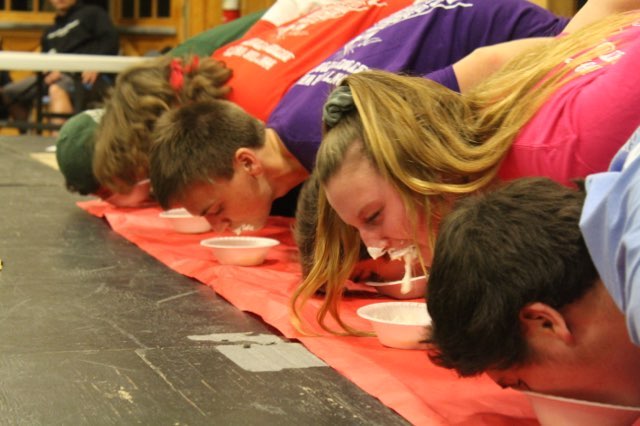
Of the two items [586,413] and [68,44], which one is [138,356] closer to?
[586,413]

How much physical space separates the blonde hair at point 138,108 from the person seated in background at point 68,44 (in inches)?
118

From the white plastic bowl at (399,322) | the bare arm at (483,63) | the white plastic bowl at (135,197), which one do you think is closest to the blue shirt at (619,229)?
the white plastic bowl at (399,322)

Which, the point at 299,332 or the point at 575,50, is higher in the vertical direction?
the point at 575,50

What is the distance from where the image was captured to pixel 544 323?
1.10 metres

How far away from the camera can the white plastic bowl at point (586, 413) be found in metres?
1.09

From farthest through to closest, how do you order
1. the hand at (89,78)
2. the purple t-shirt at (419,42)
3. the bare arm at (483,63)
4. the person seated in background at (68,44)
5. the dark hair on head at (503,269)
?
the person seated in background at (68,44) → the hand at (89,78) → the purple t-shirt at (419,42) → the bare arm at (483,63) → the dark hair on head at (503,269)

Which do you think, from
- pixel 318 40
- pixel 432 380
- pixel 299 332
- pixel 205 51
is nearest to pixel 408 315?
pixel 299 332

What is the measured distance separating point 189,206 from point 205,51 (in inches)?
39.9

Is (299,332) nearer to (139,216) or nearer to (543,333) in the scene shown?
(543,333)

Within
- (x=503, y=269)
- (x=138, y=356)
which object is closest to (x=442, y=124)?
(x=503, y=269)

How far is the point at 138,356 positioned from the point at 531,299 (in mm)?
677

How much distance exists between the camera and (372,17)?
2.63 meters

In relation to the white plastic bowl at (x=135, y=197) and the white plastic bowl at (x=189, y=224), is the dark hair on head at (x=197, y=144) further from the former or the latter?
the white plastic bowl at (x=135, y=197)

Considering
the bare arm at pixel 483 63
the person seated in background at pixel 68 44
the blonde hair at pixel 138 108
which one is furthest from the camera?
the person seated in background at pixel 68 44
